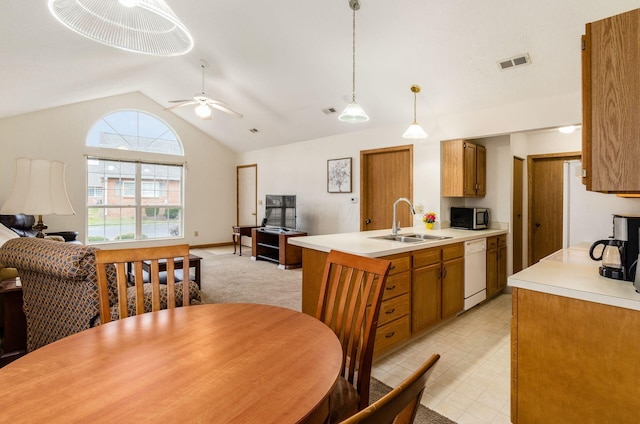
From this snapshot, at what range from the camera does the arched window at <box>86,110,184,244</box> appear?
6.41 m

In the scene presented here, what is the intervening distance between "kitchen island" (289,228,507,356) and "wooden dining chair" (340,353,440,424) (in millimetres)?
1729

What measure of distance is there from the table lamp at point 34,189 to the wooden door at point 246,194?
5396mm

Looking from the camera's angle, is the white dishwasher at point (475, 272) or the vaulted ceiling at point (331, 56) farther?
the white dishwasher at point (475, 272)

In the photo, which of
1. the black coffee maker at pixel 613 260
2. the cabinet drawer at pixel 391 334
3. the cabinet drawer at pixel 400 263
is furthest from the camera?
→ the cabinet drawer at pixel 400 263

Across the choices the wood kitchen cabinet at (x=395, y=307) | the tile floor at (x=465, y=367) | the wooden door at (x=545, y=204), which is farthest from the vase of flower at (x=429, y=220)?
the wooden door at (x=545, y=204)

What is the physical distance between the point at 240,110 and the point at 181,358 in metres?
5.66

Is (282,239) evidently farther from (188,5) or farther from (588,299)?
(588,299)

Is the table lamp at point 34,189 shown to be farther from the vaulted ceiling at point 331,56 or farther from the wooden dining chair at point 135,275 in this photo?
the vaulted ceiling at point 331,56

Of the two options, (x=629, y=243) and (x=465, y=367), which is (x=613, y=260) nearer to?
(x=629, y=243)

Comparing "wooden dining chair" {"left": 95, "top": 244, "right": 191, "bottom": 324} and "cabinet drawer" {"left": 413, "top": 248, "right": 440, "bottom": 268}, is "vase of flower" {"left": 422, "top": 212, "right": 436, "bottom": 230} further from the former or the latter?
"wooden dining chair" {"left": 95, "top": 244, "right": 191, "bottom": 324}

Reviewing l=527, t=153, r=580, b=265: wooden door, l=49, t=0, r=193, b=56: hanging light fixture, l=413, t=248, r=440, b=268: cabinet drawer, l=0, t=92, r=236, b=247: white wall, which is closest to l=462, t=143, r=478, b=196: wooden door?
l=527, t=153, r=580, b=265: wooden door

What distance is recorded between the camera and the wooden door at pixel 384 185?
4.79m

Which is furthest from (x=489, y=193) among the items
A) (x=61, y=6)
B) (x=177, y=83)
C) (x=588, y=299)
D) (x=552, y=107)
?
(x=177, y=83)

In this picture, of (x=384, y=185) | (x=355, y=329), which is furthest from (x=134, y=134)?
(x=355, y=329)
